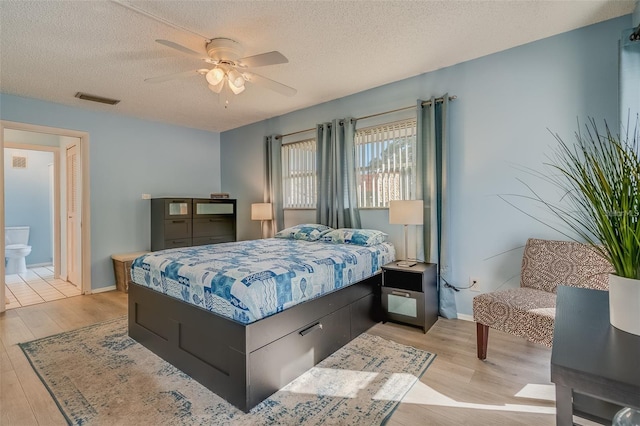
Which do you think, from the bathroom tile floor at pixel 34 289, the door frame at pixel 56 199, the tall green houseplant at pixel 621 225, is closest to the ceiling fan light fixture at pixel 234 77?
the tall green houseplant at pixel 621 225

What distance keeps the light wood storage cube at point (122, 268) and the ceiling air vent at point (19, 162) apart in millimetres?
3616

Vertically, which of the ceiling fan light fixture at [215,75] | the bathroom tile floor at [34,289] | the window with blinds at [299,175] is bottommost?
the bathroom tile floor at [34,289]

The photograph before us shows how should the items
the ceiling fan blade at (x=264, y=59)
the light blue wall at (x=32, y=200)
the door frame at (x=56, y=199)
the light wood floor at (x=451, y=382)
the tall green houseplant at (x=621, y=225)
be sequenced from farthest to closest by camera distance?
the light blue wall at (x=32, y=200) → the door frame at (x=56, y=199) → the ceiling fan blade at (x=264, y=59) → the light wood floor at (x=451, y=382) → the tall green houseplant at (x=621, y=225)

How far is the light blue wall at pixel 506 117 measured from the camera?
8.09 feet

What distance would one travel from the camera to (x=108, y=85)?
3443mm

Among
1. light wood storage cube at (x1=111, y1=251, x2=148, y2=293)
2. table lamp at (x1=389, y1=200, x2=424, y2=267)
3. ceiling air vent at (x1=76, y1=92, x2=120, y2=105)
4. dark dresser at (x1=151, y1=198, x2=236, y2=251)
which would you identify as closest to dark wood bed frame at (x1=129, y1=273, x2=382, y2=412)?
table lamp at (x1=389, y1=200, x2=424, y2=267)

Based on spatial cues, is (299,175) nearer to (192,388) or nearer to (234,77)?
(234,77)

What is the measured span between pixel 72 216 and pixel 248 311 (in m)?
4.54

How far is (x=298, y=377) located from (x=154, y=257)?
1.54m

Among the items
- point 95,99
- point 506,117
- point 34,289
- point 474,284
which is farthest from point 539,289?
point 34,289

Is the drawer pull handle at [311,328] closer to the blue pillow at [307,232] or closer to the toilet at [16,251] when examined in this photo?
the blue pillow at [307,232]

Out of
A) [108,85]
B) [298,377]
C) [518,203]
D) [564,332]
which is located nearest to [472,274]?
[518,203]

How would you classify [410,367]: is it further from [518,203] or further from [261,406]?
[518,203]

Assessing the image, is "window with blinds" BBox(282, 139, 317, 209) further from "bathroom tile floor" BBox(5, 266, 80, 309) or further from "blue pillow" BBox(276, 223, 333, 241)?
"bathroom tile floor" BBox(5, 266, 80, 309)
